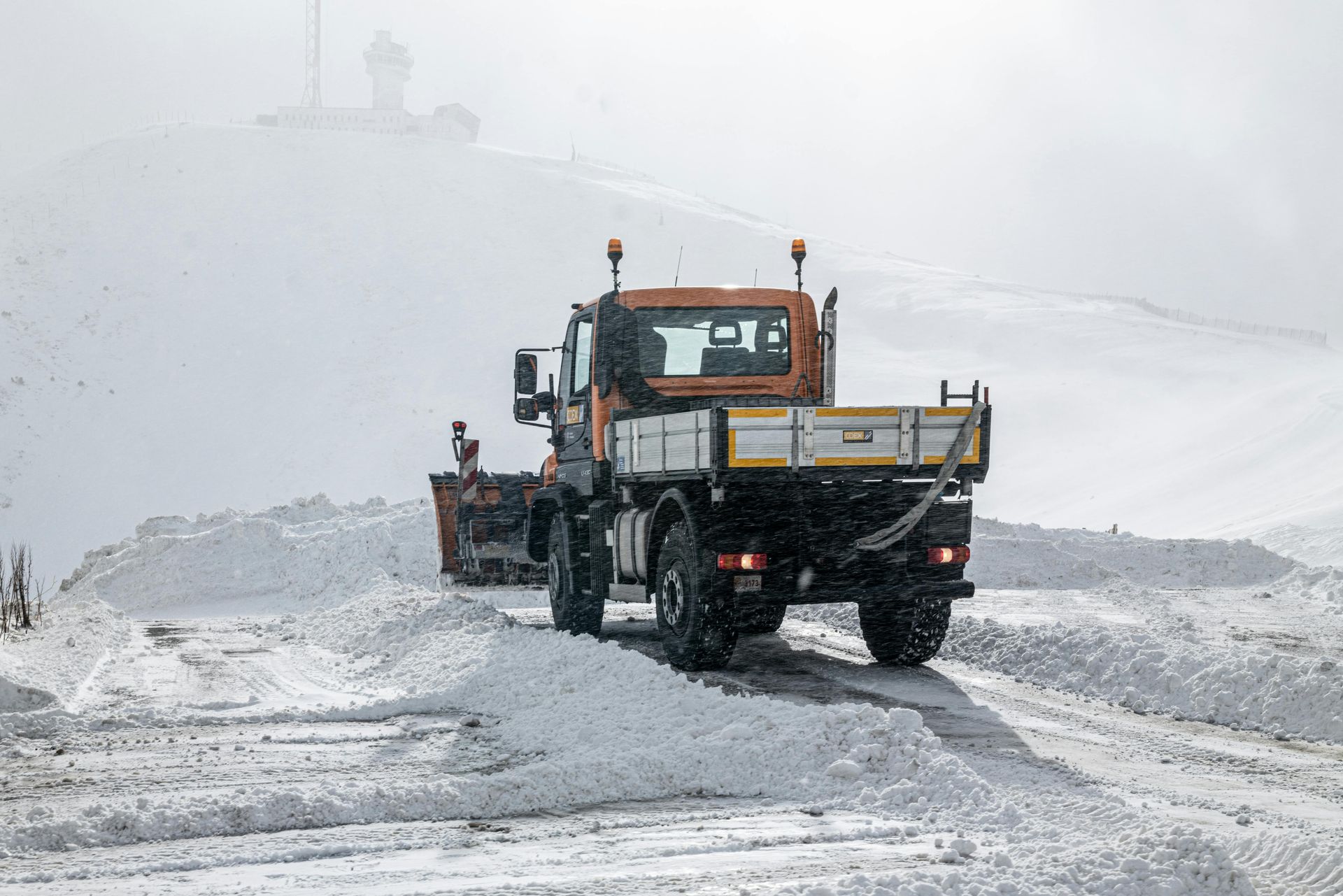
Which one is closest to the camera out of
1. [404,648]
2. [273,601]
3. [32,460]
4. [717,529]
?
[717,529]

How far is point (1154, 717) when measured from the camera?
8141 millimetres

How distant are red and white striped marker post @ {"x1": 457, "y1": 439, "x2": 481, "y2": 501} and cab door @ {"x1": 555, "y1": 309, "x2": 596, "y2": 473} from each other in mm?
2543

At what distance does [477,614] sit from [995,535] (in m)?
12.4

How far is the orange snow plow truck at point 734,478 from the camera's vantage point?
870 centimetres

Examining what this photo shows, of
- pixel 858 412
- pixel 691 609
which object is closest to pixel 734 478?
pixel 858 412

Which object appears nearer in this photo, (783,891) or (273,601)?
(783,891)

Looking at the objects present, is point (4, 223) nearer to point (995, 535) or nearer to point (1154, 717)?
point (995, 535)

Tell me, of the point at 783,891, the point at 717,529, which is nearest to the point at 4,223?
the point at 717,529

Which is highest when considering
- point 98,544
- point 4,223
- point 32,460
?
point 4,223

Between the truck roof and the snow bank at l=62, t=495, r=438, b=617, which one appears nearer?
the truck roof

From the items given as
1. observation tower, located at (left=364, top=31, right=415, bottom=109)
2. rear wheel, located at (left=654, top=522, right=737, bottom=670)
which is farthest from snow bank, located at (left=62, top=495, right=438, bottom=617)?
observation tower, located at (left=364, top=31, right=415, bottom=109)

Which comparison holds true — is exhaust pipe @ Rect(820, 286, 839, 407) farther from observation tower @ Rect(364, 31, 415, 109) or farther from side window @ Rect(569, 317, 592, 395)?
observation tower @ Rect(364, 31, 415, 109)

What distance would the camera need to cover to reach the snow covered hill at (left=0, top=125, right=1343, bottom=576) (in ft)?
122

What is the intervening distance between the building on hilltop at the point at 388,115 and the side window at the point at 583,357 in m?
87.5
